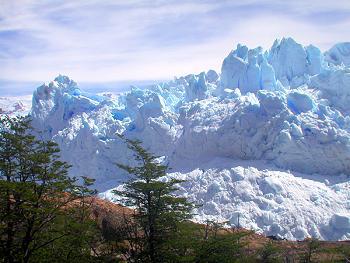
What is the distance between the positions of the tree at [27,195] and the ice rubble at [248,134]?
18.9 meters

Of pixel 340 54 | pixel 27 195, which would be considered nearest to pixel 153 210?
pixel 27 195

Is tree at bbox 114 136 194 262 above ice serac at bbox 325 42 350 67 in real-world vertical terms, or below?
below

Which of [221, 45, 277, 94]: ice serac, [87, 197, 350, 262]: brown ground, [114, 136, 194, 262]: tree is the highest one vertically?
[221, 45, 277, 94]: ice serac

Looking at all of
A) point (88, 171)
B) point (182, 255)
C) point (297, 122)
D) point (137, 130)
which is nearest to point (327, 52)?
point (297, 122)

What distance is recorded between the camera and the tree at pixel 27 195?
724cm

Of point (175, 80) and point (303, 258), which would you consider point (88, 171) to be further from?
point (303, 258)

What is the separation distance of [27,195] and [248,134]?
28.7 metres

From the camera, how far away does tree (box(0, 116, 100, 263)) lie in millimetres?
7242

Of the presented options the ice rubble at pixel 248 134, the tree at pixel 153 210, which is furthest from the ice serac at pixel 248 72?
the tree at pixel 153 210

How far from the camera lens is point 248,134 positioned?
34.8 m

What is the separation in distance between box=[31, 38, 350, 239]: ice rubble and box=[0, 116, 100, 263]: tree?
18887 millimetres

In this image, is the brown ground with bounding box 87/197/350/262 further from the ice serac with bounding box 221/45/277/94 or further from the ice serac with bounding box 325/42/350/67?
the ice serac with bounding box 325/42/350/67

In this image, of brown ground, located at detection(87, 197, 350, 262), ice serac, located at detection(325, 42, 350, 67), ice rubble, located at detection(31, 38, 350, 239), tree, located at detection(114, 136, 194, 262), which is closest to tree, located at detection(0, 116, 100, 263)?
tree, located at detection(114, 136, 194, 262)

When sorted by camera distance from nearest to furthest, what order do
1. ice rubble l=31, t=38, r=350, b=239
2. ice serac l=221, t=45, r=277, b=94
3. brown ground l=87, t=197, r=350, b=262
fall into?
brown ground l=87, t=197, r=350, b=262 → ice rubble l=31, t=38, r=350, b=239 → ice serac l=221, t=45, r=277, b=94
